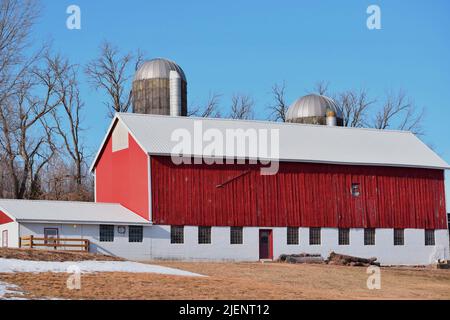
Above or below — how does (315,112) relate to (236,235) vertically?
above

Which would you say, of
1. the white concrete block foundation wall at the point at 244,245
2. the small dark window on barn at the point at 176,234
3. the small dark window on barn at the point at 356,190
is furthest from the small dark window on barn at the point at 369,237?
the small dark window on barn at the point at 176,234

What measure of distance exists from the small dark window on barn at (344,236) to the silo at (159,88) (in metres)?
13.5

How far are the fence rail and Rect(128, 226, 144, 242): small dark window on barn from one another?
9.45ft

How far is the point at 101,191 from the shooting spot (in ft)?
193

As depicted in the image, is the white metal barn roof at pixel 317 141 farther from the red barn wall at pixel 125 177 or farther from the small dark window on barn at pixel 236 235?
the small dark window on barn at pixel 236 235

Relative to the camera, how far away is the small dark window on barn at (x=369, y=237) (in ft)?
190

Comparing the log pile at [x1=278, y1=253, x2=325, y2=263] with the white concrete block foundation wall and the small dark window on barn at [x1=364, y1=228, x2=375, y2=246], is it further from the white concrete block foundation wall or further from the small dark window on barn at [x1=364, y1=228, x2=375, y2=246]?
the small dark window on barn at [x1=364, y1=228, x2=375, y2=246]

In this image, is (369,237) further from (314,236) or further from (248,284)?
(248,284)

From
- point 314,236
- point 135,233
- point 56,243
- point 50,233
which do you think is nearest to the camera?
point 56,243

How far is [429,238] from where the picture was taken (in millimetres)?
60719

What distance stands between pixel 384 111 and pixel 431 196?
27138 millimetres

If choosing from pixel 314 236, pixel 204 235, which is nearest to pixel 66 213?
pixel 204 235

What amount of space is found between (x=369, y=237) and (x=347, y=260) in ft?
Result: 20.8

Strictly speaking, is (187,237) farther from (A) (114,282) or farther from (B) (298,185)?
(A) (114,282)
